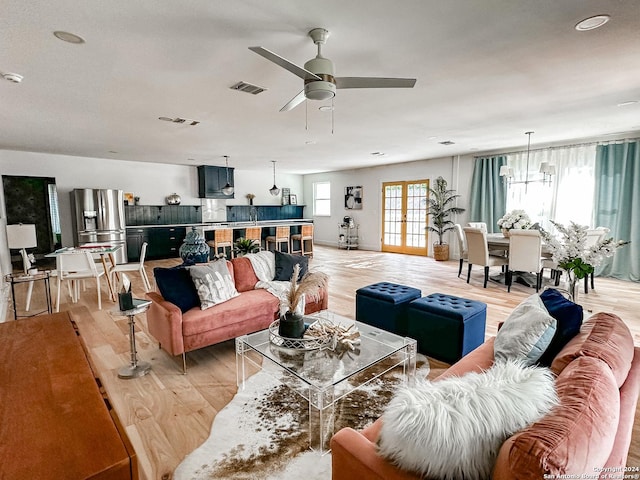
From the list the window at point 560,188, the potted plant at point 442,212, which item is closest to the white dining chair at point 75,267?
the potted plant at point 442,212

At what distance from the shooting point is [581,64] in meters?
2.78

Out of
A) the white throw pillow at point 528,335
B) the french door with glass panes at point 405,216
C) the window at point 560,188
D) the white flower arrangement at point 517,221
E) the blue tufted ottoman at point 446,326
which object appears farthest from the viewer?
the french door with glass panes at point 405,216

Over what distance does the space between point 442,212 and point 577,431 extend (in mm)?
7641

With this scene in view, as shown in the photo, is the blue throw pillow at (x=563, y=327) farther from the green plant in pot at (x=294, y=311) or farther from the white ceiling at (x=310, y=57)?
the white ceiling at (x=310, y=57)

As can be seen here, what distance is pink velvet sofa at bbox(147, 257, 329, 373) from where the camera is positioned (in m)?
2.63

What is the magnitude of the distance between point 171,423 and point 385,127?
4481mm

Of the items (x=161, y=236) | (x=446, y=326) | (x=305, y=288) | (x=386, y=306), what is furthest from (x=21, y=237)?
(x=446, y=326)

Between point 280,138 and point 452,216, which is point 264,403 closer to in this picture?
point 280,138

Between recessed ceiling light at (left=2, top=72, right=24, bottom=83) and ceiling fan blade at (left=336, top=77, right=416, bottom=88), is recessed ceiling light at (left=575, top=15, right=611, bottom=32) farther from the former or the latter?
recessed ceiling light at (left=2, top=72, right=24, bottom=83)

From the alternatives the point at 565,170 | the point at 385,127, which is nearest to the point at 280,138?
the point at 385,127

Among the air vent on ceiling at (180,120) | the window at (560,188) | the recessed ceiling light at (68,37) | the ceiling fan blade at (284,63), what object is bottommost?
the window at (560,188)

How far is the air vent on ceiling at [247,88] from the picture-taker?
3.17 metres

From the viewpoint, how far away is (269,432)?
1960 mm

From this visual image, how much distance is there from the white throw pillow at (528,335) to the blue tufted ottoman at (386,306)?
1323 millimetres
